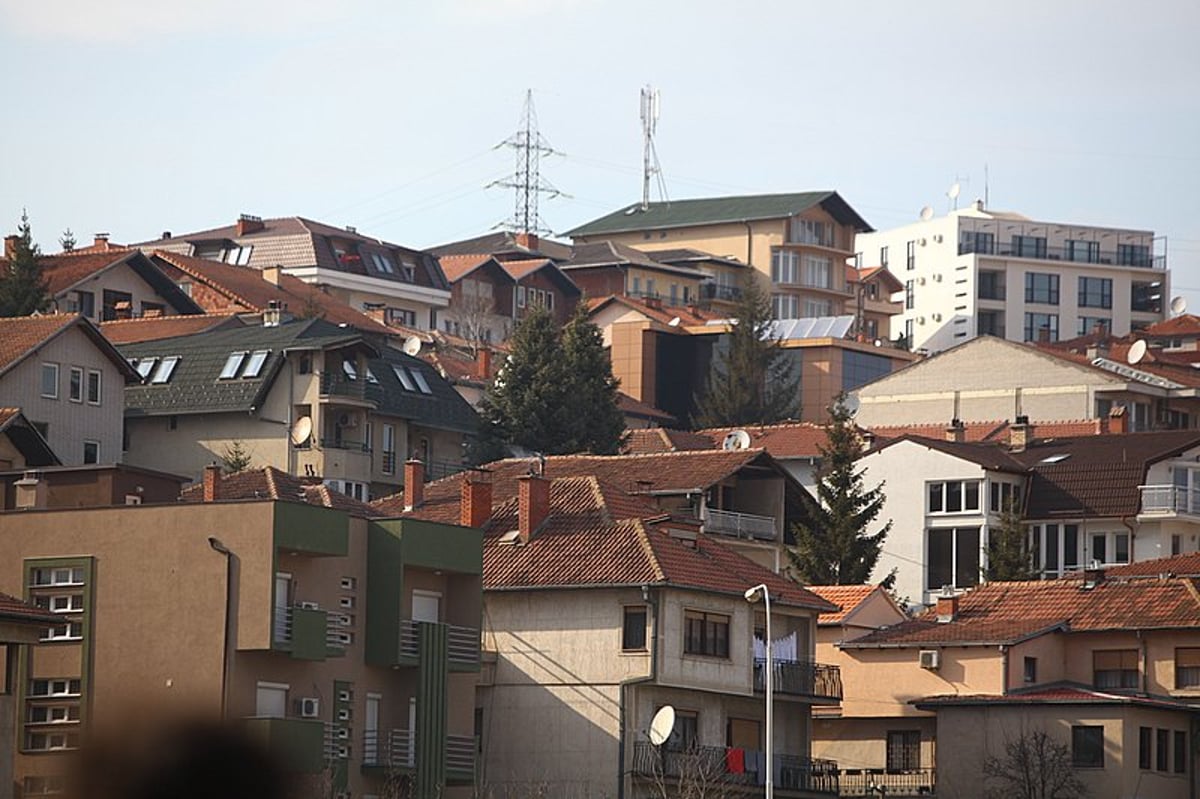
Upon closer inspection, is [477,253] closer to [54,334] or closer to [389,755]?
[54,334]

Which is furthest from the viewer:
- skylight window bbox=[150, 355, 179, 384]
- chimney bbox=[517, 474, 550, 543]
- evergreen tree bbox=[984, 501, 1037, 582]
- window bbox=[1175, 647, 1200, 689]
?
skylight window bbox=[150, 355, 179, 384]

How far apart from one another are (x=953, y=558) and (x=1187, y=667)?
70.1 feet

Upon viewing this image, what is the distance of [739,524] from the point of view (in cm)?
7925

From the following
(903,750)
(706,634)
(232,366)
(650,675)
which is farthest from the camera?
(232,366)

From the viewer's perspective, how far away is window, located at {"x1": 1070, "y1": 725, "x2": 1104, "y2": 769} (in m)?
63.8

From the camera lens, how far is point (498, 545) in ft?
212

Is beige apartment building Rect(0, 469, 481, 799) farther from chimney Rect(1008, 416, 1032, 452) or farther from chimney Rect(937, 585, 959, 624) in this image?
chimney Rect(1008, 416, 1032, 452)

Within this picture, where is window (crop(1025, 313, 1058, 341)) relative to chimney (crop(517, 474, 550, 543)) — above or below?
above

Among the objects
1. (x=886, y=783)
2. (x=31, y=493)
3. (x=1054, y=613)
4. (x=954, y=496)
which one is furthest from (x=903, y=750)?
(x=31, y=493)

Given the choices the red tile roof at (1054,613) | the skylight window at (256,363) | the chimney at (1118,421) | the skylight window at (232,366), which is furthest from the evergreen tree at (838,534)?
the chimney at (1118,421)

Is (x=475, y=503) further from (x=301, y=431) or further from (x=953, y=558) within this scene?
(x=953, y=558)

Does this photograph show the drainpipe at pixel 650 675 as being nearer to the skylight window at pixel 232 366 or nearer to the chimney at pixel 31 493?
the chimney at pixel 31 493

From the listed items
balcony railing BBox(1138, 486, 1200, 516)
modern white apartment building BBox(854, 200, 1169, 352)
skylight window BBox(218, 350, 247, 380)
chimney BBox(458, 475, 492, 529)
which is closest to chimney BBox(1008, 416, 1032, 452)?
balcony railing BBox(1138, 486, 1200, 516)

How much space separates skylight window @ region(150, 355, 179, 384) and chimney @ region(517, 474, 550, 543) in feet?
87.2
